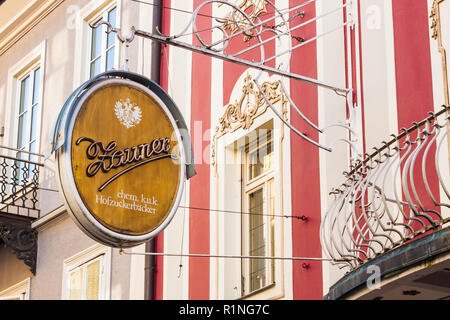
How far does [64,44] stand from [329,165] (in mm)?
8257

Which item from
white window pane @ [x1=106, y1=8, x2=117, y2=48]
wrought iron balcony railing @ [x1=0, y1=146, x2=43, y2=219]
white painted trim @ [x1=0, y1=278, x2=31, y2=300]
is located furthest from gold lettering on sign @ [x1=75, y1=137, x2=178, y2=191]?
white painted trim @ [x1=0, y1=278, x2=31, y2=300]

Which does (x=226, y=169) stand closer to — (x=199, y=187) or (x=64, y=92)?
(x=199, y=187)

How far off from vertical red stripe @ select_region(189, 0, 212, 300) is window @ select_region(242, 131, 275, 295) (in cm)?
65

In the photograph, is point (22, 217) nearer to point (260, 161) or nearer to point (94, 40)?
point (94, 40)

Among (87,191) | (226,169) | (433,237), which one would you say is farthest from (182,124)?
(433,237)

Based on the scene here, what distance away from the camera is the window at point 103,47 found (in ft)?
55.9

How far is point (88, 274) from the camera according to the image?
632 inches

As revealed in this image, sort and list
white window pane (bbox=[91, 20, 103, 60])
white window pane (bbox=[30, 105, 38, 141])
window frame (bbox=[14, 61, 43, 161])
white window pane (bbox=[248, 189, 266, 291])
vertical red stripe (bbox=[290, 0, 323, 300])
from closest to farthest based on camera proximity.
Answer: vertical red stripe (bbox=[290, 0, 323, 300]) < white window pane (bbox=[248, 189, 266, 291]) < white window pane (bbox=[91, 20, 103, 60]) < window frame (bbox=[14, 61, 43, 161]) < white window pane (bbox=[30, 105, 38, 141])

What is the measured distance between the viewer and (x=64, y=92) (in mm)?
17797

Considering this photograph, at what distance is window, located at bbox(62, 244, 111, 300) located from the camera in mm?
15688

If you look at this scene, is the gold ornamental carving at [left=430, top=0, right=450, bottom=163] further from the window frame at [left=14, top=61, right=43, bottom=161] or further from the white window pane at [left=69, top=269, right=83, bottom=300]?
the window frame at [left=14, top=61, right=43, bottom=161]

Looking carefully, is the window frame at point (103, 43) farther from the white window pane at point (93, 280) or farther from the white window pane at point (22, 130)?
the white window pane at point (93, 280)

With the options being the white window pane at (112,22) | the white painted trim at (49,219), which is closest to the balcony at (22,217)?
the white painted trim at (49,219)

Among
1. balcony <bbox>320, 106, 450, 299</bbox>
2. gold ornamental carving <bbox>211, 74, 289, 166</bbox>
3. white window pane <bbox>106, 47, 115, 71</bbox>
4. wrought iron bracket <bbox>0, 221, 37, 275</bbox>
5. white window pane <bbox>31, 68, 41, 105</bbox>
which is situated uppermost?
white window pane <bbox>31, 68, 41, 105</bbox>
